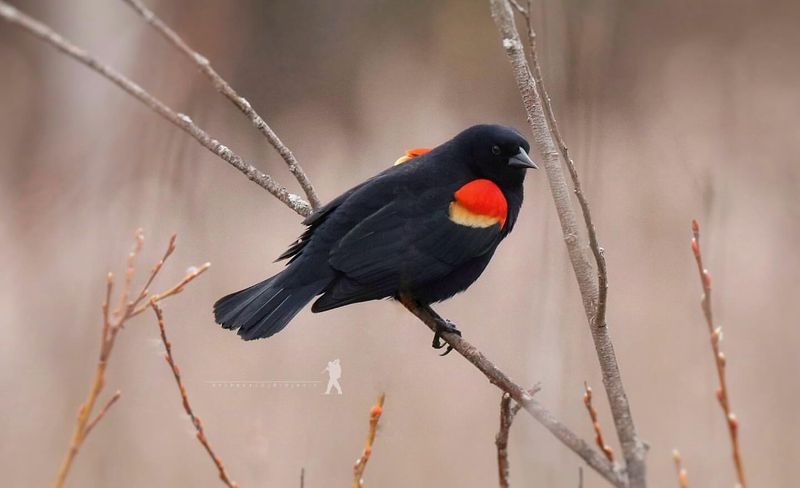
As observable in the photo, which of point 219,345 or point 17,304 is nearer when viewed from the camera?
point 219,345

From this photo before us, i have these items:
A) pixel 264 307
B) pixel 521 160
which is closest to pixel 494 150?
pixel 521 160

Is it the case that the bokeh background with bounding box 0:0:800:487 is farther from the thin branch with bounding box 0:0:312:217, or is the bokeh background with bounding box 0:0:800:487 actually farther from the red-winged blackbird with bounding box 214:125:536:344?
the thin branch with bounding box 0:0:312:217

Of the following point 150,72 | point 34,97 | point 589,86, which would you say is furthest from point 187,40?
point 589,86

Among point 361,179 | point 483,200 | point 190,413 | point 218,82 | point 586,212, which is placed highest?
point 361,179

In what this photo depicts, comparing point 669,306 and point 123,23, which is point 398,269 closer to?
point 669,306

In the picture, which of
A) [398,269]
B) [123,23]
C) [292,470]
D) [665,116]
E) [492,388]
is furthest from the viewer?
[123,23]

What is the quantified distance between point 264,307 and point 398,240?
231mm

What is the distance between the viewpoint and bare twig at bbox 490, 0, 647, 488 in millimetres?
761

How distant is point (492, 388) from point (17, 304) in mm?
1272

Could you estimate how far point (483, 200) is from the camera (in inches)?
53.0

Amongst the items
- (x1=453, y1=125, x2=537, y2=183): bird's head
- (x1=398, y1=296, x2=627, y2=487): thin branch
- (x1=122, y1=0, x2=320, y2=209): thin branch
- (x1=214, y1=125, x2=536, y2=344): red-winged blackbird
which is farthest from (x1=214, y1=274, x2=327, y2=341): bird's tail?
(x1=453, y1=125, x2=537, y2=183): bird's head

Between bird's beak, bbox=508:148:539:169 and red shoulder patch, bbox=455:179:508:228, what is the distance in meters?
0.06

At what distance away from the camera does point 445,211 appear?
1.34m

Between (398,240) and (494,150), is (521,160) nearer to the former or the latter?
(494,150)
